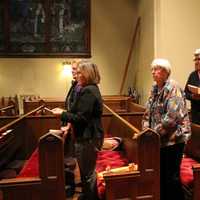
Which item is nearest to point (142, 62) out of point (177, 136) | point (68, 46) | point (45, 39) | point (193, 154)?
point (68, 46)

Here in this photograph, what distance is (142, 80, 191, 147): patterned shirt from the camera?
7.87 ft

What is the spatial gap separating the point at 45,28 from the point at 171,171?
6.16 meters

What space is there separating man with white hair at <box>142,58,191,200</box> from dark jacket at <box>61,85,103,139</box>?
0.45m

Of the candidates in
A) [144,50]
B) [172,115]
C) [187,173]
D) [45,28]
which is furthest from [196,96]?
[45,28]

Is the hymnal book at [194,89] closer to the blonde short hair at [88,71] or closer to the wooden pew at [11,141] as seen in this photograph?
the blonde short hair at [88,71]

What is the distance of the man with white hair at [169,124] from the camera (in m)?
2.41

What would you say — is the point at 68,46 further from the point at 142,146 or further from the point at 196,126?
the point at 142,146

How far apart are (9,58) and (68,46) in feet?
4.76

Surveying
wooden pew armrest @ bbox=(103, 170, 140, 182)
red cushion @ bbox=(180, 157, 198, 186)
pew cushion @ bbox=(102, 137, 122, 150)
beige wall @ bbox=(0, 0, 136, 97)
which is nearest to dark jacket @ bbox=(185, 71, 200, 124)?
red cushion @ bbox=(180, 157, 198, 186)

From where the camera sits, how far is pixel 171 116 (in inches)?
94.1

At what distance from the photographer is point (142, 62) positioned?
7227mm

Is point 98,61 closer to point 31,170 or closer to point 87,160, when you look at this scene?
point 31,170

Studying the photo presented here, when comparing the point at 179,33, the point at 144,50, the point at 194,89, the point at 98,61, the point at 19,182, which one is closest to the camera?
the point at 19,182

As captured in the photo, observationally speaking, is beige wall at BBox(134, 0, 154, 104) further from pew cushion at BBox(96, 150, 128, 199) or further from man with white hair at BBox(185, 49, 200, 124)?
pew cushion at BBox(96, 150, 128, 199)
